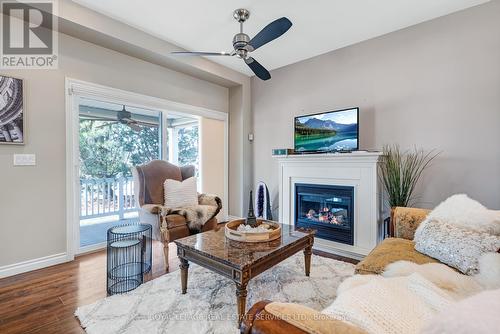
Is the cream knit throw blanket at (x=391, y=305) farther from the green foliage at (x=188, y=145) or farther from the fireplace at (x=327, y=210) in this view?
the green foliage at (x=188, y=145)

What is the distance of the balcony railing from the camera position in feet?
12.0

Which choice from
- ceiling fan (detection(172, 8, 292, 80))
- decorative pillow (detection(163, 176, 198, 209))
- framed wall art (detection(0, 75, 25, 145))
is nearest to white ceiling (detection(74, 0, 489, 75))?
ceiling fan (detection(172, 8, 292, 80))

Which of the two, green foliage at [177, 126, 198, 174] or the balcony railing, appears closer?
the balcony railing

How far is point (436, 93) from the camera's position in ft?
8.84

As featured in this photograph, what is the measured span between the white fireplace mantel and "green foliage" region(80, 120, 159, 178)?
2167 mm

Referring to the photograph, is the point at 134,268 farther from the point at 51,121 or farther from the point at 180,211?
the point at 51,121

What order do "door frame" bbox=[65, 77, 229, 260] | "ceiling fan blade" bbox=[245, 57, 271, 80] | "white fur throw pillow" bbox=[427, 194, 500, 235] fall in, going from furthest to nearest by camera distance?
1. "door frame" bbox=[65, 77, 229, 260]
2. "ceiling fan blade" bbox=[245, 57, 271, 80]
3. "white fur throw pillow" bbox=[427, 194, 500, 235]

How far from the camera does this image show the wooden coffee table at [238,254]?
1561 mm

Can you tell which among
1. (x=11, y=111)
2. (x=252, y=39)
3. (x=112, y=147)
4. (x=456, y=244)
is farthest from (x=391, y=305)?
(x=112, y=147)

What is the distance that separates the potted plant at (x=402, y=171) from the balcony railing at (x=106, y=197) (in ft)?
12.0

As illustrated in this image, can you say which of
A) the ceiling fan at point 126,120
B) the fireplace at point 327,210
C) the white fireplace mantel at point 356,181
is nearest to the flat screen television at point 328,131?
the white fireplace mantel at point 356,181

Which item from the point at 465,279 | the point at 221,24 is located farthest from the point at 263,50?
the point at 465,279

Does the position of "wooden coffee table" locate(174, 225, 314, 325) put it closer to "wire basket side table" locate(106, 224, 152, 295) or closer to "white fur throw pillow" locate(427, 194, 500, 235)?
"wire basket side table" locate(106, 224, 152, 295)

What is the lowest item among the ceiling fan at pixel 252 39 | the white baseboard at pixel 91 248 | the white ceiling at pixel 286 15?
the white baseboard at pixel 91 248
